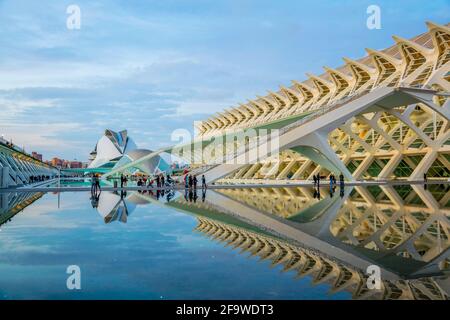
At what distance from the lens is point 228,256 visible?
20.0 ft

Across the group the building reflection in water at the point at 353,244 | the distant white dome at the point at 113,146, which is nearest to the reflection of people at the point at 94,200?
the building reflection in water at the point at 353,244

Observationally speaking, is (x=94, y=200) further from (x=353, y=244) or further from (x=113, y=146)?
(x=113, y=146)

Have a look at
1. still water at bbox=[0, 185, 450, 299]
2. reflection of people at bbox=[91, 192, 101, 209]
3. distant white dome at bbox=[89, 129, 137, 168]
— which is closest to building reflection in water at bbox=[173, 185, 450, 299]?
still water at bbox=[0, 185, 450, 299]

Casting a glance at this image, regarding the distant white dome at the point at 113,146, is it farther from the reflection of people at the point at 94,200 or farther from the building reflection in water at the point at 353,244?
the building reflection in water at the point at 353,244

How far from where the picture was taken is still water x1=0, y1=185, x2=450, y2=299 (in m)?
4.38

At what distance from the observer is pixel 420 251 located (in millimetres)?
6375

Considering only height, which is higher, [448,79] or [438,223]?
[448,79]

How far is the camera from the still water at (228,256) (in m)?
4.38

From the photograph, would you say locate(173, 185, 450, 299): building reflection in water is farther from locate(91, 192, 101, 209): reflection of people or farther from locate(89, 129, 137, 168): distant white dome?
locate(89, 129, 137, 168): distant white dome

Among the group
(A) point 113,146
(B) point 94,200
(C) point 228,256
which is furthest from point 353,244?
(A) point 113,146

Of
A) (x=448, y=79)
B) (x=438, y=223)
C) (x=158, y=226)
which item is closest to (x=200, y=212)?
(x=158, y=226)
